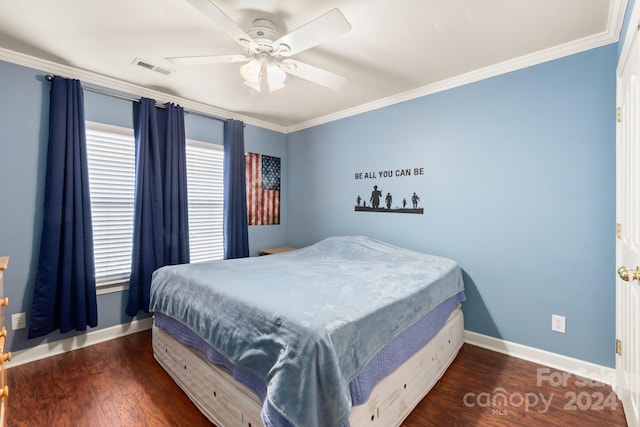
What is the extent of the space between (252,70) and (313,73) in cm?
42

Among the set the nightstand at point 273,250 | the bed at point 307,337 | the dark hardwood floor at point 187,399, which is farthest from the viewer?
the nightstand at point 273,250

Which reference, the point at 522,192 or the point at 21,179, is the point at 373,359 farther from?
the point at 21,179

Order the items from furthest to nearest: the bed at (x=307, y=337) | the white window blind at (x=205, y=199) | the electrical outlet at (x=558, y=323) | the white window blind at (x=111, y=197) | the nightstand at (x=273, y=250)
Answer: the nightstand at (x=273, y=250)
the white window blind at (x=205, y=199)
the white window blind at (x=111, y=197)
the electrical outlet at (x=558, y=323)
the bed at (x=307, y=337)

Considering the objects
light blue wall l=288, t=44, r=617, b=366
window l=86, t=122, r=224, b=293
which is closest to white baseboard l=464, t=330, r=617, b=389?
light blue wall l=288, t=44, r=617, b=366

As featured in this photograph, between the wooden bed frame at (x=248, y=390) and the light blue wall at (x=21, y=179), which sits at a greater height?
the light blue wall at (x=21, y=179)

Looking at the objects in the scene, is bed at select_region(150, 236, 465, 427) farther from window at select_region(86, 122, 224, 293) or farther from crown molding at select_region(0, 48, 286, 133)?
crown molding at select_region(0, 48, 286, 133)

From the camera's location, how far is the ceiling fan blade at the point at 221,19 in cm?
138

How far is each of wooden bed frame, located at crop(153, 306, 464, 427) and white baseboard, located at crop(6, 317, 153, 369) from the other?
0.82 m

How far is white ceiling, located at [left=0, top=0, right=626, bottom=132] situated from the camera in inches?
69.7

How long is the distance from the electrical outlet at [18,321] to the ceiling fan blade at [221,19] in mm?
2631

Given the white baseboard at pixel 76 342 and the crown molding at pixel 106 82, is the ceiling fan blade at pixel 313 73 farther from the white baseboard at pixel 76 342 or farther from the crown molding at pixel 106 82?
the white baseboard at pixel 76 342

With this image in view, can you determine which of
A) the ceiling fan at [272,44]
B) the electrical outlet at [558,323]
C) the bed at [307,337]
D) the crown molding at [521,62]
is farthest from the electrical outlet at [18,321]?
the electrical outlet at [558,323]

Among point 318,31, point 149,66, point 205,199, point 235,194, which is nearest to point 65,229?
point 205,199

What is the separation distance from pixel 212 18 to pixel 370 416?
2081 mm
